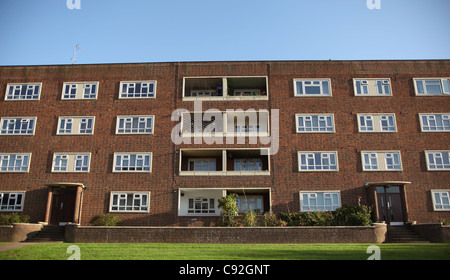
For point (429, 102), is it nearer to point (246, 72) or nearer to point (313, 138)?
point (313, 138)

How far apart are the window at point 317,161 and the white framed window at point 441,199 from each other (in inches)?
280

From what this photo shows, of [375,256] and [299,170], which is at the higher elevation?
[299,170]

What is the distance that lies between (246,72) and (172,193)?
1122 cm

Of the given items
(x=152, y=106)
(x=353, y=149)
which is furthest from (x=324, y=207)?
(x=152, y=106)

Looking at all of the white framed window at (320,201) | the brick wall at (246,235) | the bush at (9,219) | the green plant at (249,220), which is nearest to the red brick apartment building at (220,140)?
the white framed window at (320,201)

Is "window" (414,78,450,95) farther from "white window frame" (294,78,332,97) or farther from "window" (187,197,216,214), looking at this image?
"window" (187,197,216,214)

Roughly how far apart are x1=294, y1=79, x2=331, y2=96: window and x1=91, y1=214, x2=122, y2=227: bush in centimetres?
1631

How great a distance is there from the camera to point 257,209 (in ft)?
95.0

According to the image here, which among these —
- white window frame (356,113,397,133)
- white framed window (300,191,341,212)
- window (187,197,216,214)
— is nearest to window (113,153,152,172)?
window (187,197,216,214)

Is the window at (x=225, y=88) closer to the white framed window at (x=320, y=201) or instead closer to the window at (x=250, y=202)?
the window at (x=250, y=202)

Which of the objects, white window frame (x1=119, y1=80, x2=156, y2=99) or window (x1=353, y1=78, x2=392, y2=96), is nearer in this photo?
window (x1=353, y1=78, x2=392, y2=96)

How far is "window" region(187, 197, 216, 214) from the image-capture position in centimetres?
2980

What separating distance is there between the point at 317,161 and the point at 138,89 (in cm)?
1509

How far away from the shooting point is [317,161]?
95.2ft
